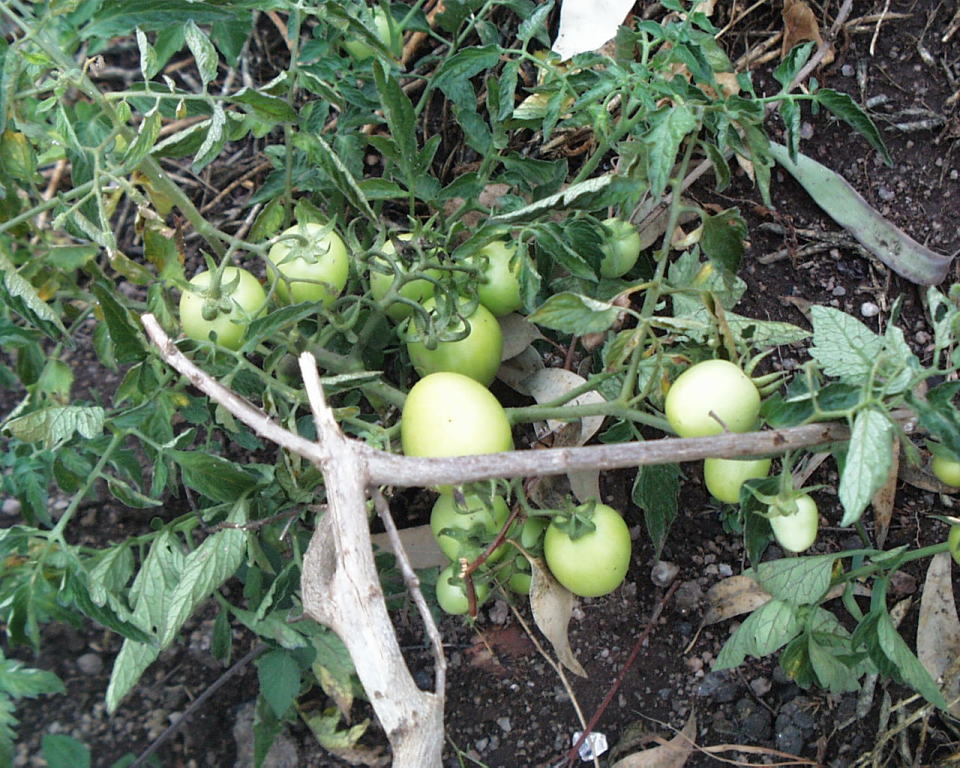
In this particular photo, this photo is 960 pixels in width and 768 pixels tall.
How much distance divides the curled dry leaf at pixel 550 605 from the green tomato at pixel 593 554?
23 millimetres

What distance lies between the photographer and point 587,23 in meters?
1.69

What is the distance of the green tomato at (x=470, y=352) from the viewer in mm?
1310

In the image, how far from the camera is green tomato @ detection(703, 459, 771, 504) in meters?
1.18

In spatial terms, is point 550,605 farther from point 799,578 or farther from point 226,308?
point 226,308

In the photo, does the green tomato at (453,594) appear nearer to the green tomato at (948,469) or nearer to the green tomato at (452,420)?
the green tomato at (452,420)

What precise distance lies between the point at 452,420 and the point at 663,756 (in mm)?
783

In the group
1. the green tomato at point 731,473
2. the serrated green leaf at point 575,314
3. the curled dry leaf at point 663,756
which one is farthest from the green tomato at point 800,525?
the curled dry leaf at point 663,756

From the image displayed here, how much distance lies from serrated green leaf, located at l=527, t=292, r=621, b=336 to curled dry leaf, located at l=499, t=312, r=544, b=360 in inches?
15.9

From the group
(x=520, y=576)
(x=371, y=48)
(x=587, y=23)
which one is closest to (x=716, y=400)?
(x=520, y=576)

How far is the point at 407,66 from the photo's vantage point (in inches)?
74.8

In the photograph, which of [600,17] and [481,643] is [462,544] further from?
[600,17]

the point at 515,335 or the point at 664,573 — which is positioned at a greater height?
the point at 515,335

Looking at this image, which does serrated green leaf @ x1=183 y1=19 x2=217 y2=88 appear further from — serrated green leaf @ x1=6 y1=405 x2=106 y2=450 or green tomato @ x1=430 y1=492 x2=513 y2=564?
green tomato @ x1=430 y1=492 x2=513 y2=564

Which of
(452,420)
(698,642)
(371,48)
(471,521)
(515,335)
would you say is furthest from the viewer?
(698,642)
